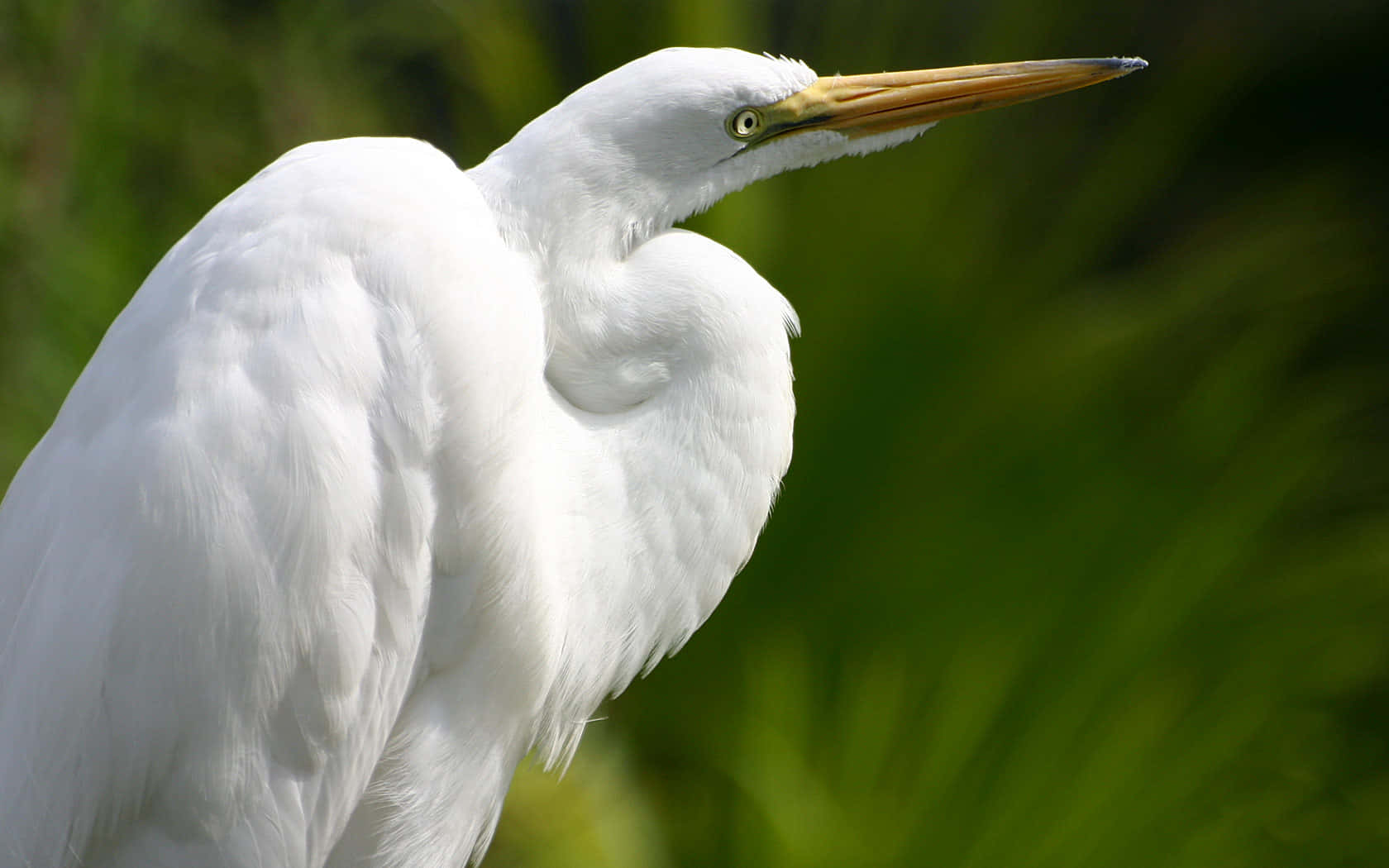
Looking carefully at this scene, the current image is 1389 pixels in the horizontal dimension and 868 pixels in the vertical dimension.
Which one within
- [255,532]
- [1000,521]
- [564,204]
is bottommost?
[1000,521]

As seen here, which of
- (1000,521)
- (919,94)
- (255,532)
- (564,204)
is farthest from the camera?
(1000,521)

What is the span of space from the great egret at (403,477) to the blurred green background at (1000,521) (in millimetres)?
468

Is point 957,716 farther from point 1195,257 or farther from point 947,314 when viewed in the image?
point 1195,257

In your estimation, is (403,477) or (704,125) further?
(704,125)

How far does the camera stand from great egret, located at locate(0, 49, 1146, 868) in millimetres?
1056

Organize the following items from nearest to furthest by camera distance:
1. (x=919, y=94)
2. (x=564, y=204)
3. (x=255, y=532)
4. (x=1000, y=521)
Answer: (x=255, y=532), (x=564, y=204), (x=919, y=94), (x=1000, y=521)

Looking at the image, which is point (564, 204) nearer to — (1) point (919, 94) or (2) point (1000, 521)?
(1) point (919, 94)

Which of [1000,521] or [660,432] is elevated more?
[660,432]

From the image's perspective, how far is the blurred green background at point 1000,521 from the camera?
1.59m

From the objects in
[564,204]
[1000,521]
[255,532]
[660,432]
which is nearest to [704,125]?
[564,204]

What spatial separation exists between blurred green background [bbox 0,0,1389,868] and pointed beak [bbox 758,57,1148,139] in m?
0.51

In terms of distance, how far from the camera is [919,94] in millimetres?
1290

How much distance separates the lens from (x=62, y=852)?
1081mm

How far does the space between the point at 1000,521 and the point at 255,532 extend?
1.01 metres
